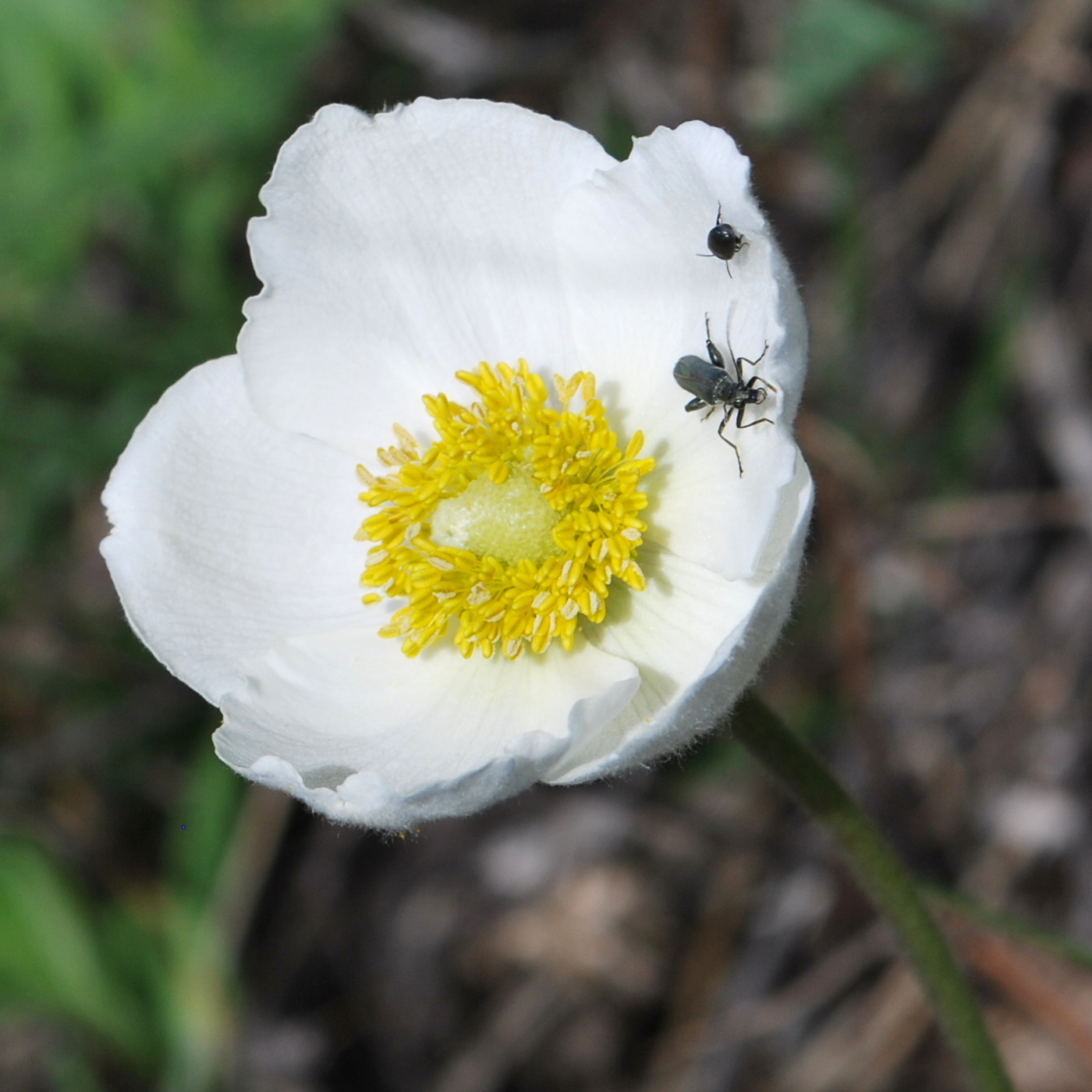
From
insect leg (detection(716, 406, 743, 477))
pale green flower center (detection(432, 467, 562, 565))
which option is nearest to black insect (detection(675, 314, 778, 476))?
insect leg (detection(716, 406, 743, 477))

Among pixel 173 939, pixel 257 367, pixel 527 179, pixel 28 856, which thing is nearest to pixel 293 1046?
pixel 173 939

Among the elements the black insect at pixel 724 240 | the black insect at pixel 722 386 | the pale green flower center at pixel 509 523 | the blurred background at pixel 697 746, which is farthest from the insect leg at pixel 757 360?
the blurred background at pixel 697 746

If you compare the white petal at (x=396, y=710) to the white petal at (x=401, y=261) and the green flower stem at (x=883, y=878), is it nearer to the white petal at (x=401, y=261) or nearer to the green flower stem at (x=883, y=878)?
the green flower stem at (x=883, y=878)

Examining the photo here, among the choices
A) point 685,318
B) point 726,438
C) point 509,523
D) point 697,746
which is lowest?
point 697,746

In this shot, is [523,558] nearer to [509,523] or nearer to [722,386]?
[509,523]

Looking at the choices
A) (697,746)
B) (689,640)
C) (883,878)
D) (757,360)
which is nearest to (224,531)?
(689,640)

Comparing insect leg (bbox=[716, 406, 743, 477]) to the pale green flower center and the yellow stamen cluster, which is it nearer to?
the yellow stamen cluster

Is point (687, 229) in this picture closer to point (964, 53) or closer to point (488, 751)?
point (488, 751)
